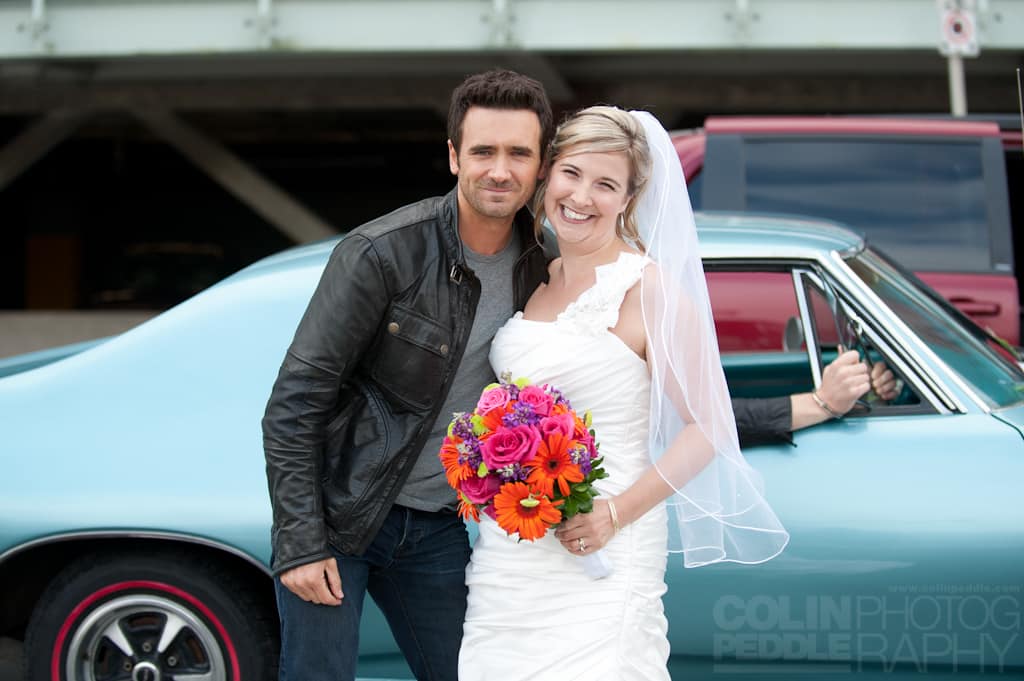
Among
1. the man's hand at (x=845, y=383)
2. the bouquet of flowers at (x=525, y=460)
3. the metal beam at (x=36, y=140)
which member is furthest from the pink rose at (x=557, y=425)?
the metal beam at (x=36, y=140)

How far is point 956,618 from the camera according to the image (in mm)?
2809

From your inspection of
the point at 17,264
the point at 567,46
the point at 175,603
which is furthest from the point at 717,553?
the point at 17,264

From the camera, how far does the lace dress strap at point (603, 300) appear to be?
2.29 metres

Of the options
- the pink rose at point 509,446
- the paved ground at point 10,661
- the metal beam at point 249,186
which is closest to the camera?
the pink rose at point 509,446

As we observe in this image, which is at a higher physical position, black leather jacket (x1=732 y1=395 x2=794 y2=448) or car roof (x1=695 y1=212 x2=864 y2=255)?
car roof (x1=695 y1=212 x2=864 y2=255)

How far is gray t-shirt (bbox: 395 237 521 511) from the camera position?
7.90 feet

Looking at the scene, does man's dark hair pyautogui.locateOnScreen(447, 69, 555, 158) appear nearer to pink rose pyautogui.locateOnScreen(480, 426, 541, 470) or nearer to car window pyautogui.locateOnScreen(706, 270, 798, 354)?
pink rose pyautogui.locateOnScreen(480, 426, 541, 470)

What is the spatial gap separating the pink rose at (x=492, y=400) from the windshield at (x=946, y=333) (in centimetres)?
147

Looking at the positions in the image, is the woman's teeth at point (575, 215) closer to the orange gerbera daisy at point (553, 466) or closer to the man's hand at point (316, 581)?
the orange gerbera daisy at point (553, 466)

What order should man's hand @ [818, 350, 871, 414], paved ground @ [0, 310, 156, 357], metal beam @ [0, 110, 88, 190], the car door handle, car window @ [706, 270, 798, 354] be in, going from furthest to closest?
metal beam @ [0, 110, 88, 190] → paved ground @ [0, 310, 156, 357] → the car door handle → car window @ [706, 270, 798, 354] → man's hand @ [818, 350, 871, 414]

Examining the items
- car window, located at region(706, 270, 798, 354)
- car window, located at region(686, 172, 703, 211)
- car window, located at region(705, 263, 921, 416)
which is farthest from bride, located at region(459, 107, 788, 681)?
car window, located at region(686, 172, 703, 211)

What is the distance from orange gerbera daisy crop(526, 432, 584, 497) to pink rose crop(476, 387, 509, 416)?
12cm

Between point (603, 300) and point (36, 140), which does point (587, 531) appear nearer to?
point (603, 300)

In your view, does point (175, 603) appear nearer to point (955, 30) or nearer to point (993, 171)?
point (993, 171)
